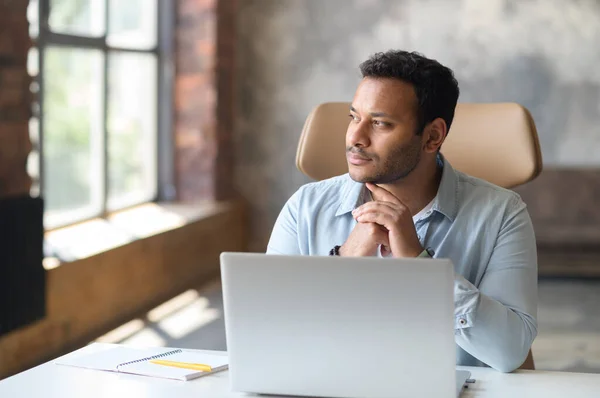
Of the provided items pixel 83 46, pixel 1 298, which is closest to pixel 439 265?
pixel 1 298

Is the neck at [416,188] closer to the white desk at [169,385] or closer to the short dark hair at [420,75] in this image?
the short dark hair at [420,75]

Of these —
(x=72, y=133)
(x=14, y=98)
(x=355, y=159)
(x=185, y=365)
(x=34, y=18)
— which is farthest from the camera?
(x=72, y=133)

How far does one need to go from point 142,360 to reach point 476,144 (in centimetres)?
110

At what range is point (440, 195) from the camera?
203 cm

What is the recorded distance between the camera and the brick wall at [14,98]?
12.4 ft

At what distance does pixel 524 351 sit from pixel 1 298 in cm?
251

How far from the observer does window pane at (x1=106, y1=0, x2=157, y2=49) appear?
5.37m

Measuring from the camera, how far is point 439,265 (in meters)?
1.31

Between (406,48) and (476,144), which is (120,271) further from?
(406,48)

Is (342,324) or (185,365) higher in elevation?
(342,324)

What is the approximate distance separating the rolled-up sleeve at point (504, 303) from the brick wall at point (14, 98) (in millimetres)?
2464

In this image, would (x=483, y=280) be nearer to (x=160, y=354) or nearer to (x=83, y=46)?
(x=160, y=354)

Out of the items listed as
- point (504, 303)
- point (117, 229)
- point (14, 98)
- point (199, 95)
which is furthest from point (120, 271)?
point (504, 303)

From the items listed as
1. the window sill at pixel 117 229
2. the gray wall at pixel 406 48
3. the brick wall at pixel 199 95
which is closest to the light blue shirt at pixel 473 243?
the window sill at pixel 117 229
